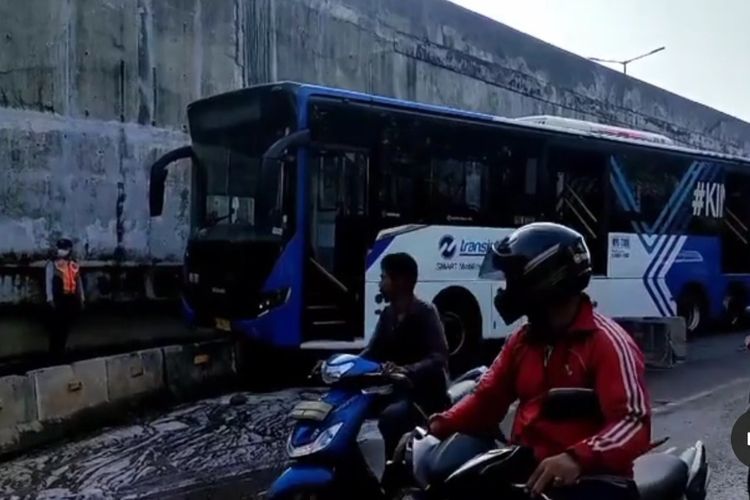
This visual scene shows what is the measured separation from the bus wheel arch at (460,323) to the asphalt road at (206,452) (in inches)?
79.2

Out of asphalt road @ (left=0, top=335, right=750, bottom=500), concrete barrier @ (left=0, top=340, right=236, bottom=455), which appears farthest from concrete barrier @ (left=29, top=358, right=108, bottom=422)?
asphalt road @ (left=0, top=335, right=750, bottom=500)

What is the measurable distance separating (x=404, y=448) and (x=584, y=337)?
38.3 inches

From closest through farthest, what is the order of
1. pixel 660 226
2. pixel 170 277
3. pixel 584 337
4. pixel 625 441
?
pixel 625 441 < pixel 584 337 < pixel 660 226 < pixel 170 277

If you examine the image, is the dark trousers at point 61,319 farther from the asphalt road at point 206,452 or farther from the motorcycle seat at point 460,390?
the motorcycle seat at point 460,390

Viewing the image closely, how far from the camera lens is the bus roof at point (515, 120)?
8445 millimetres

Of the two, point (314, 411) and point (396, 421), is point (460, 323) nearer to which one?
point (396, 421)

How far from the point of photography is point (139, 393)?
315 inches

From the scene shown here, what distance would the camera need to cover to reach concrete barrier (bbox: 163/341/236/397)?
841 cm

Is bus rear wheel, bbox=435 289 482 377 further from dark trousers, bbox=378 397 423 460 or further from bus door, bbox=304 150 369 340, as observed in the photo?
dark trousers, bbox=378 397 423 460

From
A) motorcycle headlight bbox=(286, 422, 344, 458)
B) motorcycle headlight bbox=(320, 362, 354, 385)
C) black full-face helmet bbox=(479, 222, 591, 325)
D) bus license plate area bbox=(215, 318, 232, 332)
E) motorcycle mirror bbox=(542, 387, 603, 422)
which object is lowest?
bus license plate area bbox=(215, 318, 232, 332)

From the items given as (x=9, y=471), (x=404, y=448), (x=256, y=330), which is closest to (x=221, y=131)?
(x=256, y=330)

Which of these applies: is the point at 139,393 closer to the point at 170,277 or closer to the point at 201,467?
the point at 201,467

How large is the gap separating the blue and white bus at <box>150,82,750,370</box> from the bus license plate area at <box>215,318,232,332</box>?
0.02 metres

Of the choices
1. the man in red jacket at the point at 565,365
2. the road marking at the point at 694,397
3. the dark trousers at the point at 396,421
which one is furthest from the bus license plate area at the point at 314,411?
the road marking at the point at 694,397
